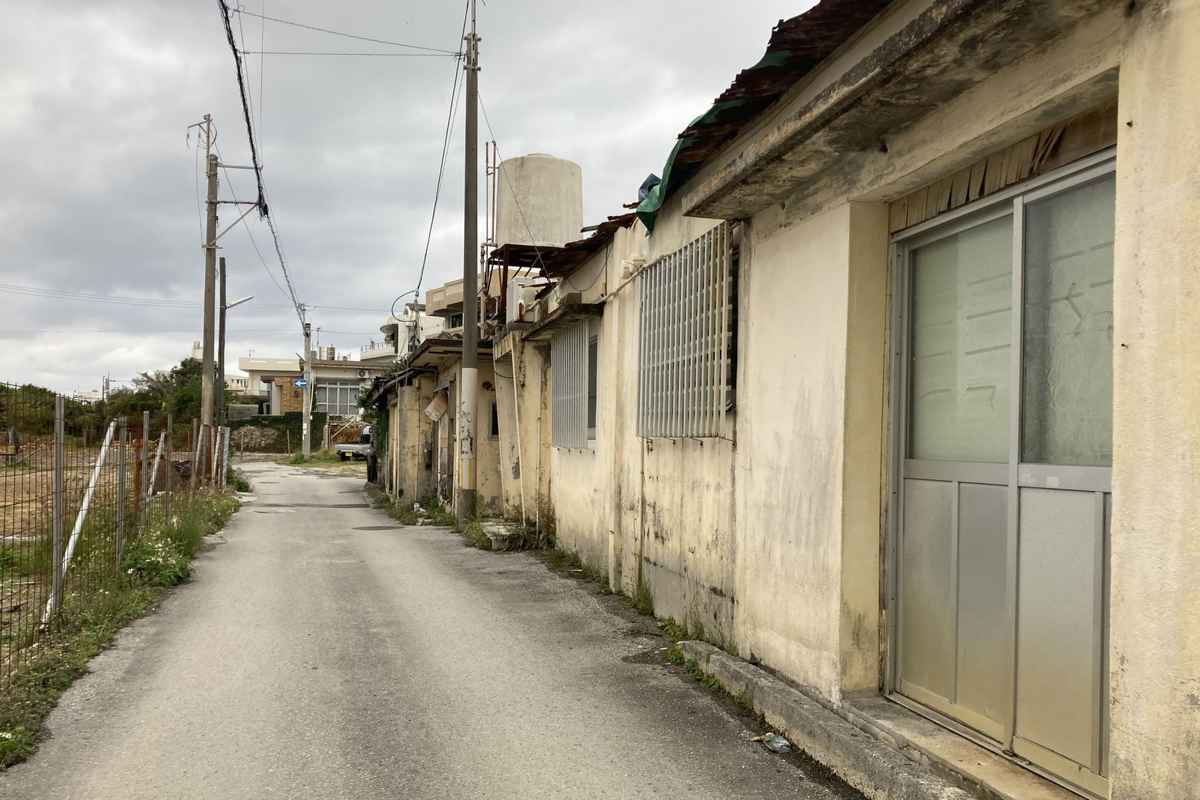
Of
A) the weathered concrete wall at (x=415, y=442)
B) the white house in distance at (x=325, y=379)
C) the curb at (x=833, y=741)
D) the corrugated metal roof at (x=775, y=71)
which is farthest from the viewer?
the white house in distance at (x=325, y=379)

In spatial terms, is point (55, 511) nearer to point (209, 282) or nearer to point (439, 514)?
point (439, 514)

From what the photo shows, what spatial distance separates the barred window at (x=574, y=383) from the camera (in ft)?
33.1

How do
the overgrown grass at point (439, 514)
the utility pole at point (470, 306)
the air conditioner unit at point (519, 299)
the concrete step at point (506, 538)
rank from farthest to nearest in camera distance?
1. the overgrown grass at point (439, 514)
2. the utility pole at point (470, 306)
3. the air conditioner unit at point (519, 299)
4. the concrete step at point (506, 538)

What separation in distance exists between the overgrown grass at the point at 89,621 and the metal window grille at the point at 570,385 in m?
4.49

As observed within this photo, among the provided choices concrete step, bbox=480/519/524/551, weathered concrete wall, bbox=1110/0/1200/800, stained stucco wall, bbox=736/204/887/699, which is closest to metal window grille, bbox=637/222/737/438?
stained stucco wall, bbox=736/204/887/699

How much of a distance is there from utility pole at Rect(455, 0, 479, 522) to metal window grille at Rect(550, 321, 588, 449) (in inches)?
111

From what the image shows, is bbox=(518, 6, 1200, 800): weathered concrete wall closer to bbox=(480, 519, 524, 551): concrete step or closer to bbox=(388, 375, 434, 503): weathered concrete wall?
bbox=(480, 519, 524, 551): concrete step

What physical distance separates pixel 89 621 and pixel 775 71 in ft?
20.8

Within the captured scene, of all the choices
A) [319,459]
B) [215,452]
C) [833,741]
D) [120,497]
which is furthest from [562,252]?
[319,459]

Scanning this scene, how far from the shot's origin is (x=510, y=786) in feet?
13.4

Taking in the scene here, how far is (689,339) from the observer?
6801 millimetres

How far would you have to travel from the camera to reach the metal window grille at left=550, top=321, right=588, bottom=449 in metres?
10.2

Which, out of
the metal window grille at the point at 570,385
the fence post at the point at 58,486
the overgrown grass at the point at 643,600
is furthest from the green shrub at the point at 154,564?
the overgrown grass at the point at 643,600

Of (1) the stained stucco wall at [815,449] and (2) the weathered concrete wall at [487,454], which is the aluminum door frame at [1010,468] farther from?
(2) the weathered concrete wall at [487,454]
